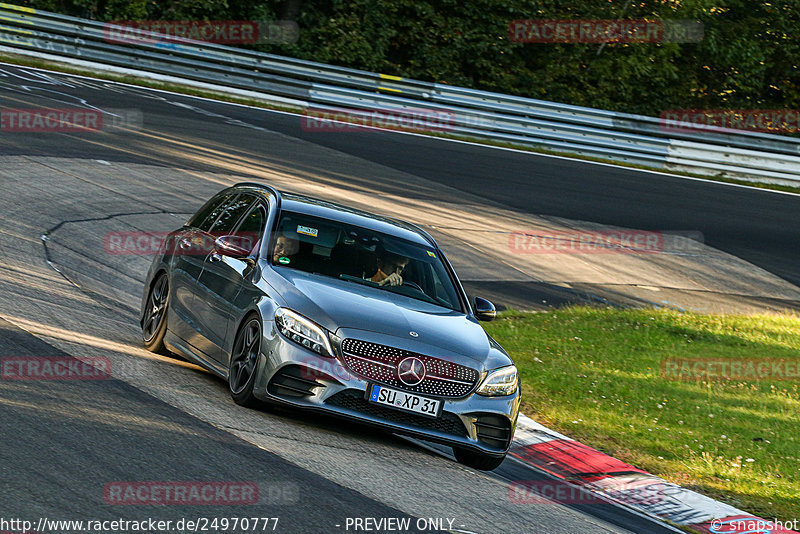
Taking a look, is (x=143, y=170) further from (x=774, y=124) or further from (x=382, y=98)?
(x=774, y=124)

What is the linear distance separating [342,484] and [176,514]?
1.30m

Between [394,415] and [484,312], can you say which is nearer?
[394,415]

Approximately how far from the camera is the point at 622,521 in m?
7.30

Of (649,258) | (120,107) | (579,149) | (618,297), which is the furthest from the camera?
(579,149)

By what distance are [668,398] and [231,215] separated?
488 centimetres

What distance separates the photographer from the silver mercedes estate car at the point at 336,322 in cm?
738

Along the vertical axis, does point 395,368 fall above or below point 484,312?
below

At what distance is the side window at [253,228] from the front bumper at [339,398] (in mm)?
1252

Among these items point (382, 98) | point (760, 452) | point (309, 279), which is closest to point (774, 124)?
point (382, 98)
